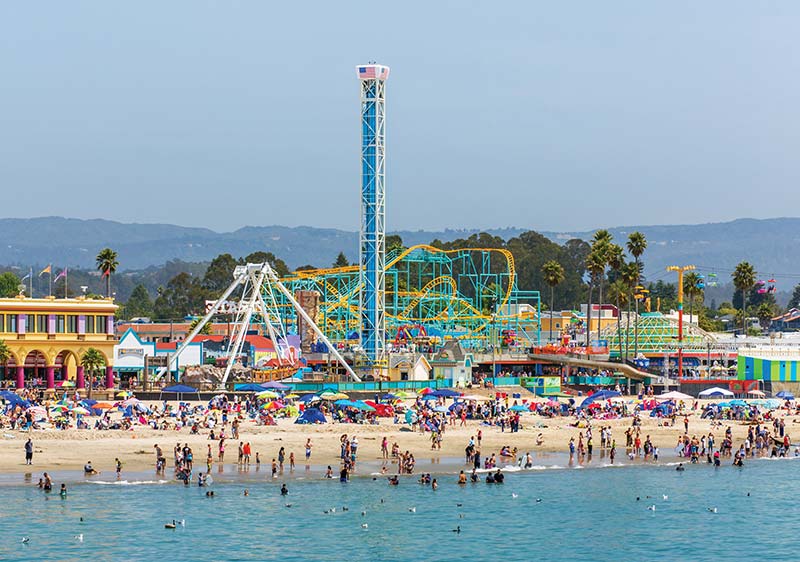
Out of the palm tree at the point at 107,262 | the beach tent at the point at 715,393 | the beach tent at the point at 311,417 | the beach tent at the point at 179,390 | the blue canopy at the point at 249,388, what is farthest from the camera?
the palm tree at the point at 107,262

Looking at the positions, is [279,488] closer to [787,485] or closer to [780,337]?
[787,485]

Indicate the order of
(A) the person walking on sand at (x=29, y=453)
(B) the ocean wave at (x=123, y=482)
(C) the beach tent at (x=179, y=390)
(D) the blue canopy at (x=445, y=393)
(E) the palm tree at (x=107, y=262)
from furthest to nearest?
1. (E) the palm tree at (x=107, y=262)
2. (D) the blue canopy at (x=445, y=393)
3. (C) the beach tent at (x=179, y=390)
4. (A) the person walking on sand at (x=29, y=453)
5. (B) the ocean wave at (x=123, y=482)

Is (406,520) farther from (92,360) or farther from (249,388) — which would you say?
(92,360)

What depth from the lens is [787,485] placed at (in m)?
57.2

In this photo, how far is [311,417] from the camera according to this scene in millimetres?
67938

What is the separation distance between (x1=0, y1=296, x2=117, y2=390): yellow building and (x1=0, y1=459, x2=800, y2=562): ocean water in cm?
4071

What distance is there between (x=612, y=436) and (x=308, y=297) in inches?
2661

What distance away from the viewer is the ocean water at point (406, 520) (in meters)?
42.0

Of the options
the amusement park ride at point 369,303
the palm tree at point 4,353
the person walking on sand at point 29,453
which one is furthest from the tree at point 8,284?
the person walking on sand at point 29,453

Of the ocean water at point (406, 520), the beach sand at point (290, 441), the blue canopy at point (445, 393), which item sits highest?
the blue canopy at point (445, 393)

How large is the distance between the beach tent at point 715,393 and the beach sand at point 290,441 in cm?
1108

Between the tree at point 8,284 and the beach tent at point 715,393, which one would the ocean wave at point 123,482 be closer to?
the beach tent at point 715,393

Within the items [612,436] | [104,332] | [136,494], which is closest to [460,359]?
[104,332]

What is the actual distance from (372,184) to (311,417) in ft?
122
